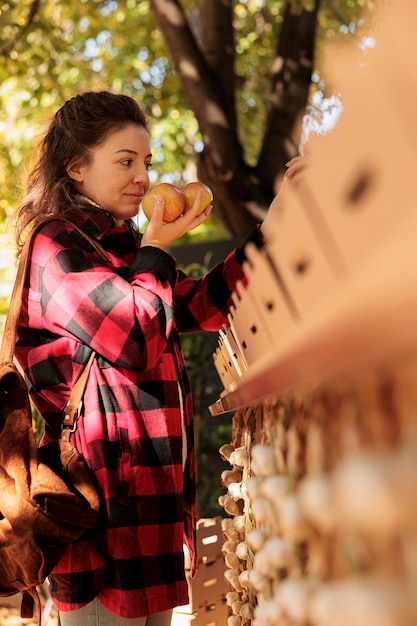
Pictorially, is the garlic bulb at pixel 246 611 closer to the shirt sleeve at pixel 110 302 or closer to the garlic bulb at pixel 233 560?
the garlic bulb at pixel 233 560

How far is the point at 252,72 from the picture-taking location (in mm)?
7316

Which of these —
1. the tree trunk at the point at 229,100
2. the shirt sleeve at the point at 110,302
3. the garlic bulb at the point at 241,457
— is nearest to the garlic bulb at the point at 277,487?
the garlic bulb at the point at 241,457

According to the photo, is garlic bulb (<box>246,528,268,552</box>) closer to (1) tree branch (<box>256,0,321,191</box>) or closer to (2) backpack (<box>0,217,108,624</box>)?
(2) backpack (<box>0,217,108,624</box>)

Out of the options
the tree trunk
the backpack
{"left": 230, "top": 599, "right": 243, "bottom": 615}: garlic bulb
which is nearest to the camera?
{"left": 230, "top": 599, "right": 243, "bottom": 615}: garlic bulb

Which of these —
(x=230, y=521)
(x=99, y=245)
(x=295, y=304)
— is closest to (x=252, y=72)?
(x=99, y=245)

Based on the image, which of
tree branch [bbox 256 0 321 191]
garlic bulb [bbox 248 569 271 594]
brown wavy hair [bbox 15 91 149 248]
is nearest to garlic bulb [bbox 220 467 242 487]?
garlic bulb [bbox 248 569 271 594]

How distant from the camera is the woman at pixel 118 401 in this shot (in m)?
1.42

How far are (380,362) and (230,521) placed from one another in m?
0.85

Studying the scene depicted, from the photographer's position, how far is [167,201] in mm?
1677

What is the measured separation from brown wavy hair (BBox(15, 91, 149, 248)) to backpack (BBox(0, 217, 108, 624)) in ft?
1.27

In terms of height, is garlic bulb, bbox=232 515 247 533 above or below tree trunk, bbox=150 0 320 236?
below

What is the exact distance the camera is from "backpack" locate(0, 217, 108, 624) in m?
1.35

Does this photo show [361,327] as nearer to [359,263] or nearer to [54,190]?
[359,263]

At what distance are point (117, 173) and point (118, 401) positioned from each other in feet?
1.76
